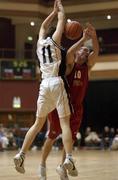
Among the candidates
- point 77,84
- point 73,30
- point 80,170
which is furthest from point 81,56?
point 80,170

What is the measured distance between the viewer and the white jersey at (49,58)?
19.8 feet

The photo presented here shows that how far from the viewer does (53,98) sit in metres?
6.03

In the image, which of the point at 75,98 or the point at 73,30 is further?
the point at 75,98

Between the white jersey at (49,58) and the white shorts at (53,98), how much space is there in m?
0.09

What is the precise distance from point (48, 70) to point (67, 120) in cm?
65

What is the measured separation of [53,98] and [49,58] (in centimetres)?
49

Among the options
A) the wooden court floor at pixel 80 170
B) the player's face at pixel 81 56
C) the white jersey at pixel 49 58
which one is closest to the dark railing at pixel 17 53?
the wooden court floor at pixel 80 170

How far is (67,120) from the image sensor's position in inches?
235

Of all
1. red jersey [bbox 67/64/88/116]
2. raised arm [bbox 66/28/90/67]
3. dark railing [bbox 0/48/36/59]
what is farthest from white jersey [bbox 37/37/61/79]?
dark railing [bbox 0/48/36/59]

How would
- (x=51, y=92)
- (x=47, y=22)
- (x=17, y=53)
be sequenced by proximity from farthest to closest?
1. (x=17, y=53)
2. (x=47, y=22)
3. (x=51, y=92)

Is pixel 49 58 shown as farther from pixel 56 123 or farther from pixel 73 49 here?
pixel 56 123

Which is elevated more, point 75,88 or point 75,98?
point 75,88

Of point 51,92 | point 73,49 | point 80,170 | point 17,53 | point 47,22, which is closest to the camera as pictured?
point 51,92

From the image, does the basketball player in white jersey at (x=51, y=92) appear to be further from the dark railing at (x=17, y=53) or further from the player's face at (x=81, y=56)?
the dark railing at (x=17, y=53)
